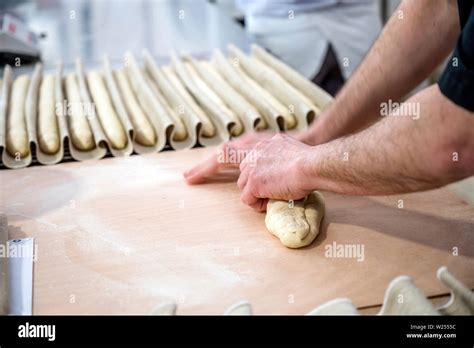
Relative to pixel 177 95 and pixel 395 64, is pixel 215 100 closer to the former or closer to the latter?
pixel 177 95

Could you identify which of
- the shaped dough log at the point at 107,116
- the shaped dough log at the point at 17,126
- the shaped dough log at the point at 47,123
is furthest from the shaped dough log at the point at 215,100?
the shaped dough log at the point at 17,126

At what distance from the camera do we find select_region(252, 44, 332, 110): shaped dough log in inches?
92.1

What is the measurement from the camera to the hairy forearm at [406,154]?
1.17 m

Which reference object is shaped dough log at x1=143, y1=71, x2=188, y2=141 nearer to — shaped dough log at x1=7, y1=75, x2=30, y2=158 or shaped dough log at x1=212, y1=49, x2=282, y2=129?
shaped dough log at x1=212, y1=49, x2=282, y2=129

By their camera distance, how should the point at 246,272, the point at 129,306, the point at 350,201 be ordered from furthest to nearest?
the point at 350,201, the point at 246,272, the point at 129,306

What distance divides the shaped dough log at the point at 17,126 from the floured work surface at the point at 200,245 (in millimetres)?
122

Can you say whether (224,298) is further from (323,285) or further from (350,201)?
A: (350,201)

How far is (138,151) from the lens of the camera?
214 centimetres

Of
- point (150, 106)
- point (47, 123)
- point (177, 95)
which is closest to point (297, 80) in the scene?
point (177, 95)

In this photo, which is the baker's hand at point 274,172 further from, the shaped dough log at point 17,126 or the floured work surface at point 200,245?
the shaped dough log at point 17,126

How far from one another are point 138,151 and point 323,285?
3.21 ft

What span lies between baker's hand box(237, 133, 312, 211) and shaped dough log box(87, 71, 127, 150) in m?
0.58

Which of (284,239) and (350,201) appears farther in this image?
(350,201)
